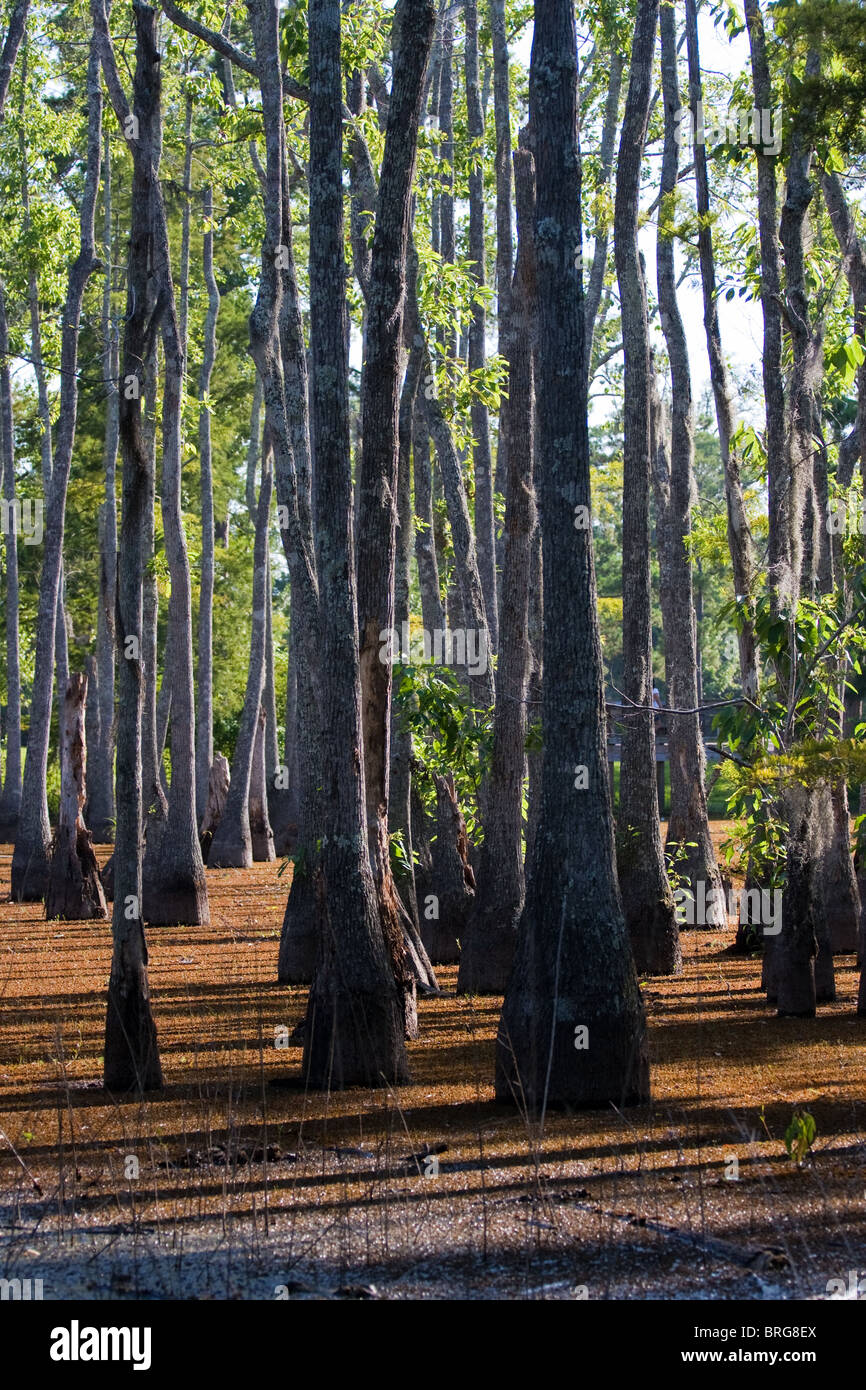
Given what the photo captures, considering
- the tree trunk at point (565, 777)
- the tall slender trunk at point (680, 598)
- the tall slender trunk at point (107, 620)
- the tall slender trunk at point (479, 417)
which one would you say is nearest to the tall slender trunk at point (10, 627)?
the tall slender trunk at point (107, 620)

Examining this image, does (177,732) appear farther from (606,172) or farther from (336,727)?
(606,172)

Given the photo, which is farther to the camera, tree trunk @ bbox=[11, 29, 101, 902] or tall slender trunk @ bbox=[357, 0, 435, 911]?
tree trunk @ bbox=[11, 29, 101, 902]

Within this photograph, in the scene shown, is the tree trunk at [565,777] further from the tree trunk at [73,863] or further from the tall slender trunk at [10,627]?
the tall slender trunk at [10,627]

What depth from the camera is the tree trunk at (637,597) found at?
45.7 ft

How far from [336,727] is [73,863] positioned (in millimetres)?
10344

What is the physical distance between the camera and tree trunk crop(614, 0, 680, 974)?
1393 centimetres

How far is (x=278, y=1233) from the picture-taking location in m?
6.30

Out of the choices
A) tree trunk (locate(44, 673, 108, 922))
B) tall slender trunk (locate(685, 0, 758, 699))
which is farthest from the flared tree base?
tree trunk (locate(44, 673, 108, 922))

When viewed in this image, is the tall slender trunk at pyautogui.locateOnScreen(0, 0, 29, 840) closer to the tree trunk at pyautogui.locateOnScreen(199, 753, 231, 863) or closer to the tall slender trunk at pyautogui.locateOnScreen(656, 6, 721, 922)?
the tree trunk at pyautogui.locateOnScreen(199, 753, 231, 863)

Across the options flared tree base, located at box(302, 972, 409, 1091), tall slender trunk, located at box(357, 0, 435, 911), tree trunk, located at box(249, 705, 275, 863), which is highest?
tall slender trunk, located at box(357, 0, 435, 911)

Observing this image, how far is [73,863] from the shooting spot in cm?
1883

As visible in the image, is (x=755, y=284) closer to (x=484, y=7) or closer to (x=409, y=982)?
(x=409, y=982)

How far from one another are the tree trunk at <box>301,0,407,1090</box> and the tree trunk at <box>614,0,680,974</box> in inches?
175
